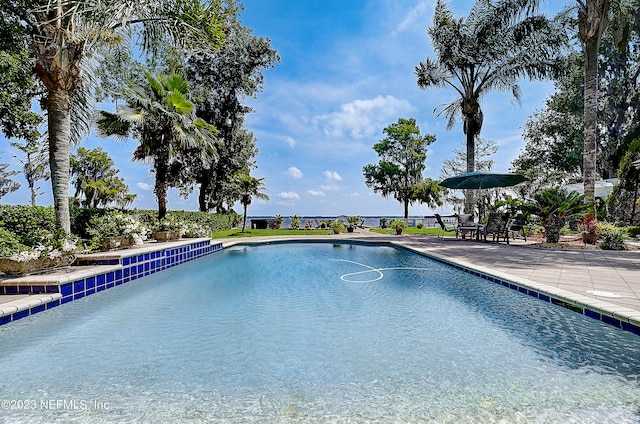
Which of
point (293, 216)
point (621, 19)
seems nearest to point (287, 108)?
point (293, 216)

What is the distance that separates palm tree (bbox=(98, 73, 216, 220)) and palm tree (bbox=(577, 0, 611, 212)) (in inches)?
549

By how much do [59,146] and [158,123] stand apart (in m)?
4.50

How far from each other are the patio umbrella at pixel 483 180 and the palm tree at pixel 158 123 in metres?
9.95

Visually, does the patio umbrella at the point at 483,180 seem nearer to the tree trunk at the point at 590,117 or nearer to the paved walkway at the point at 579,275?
the tree trunk at the point at 590,117

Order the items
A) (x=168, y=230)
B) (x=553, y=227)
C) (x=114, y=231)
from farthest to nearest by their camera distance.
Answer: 1. (x=168, y=230)
2. (x=553, y=227)
3. (x=114, y=231)

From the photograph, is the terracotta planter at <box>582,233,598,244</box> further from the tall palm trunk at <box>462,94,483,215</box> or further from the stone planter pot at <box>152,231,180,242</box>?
the stone planter pot at <box>152,231,180,242</box>

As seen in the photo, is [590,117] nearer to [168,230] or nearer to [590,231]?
[590,231]

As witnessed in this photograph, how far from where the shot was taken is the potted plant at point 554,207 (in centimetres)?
920

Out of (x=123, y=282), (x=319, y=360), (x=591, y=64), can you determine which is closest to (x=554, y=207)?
(x=591, y=64)

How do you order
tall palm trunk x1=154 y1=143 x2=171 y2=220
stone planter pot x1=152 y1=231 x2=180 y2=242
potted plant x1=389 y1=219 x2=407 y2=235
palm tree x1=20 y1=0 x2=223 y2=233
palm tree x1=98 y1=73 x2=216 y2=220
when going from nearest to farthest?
palm tree x1=20 y1=0 x2=223 y2=233, stone planter pot x1=152 y1=231 x2=180 y2=242, palm tree x1=98 y1=73 x2=216 y2=220, tall palm trunk x1=154 y1=143 x2=171 y2=220, potted plant x1=389 y1=219 x2=407 y2=235

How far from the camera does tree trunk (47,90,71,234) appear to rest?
5.59 m

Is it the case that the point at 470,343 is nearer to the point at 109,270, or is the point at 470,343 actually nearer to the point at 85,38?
the point at 109,270

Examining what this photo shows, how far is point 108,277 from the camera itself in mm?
5363

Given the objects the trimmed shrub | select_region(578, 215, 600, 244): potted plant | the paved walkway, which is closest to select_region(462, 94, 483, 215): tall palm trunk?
select_region(578, 215, 600, 244): potted plant
